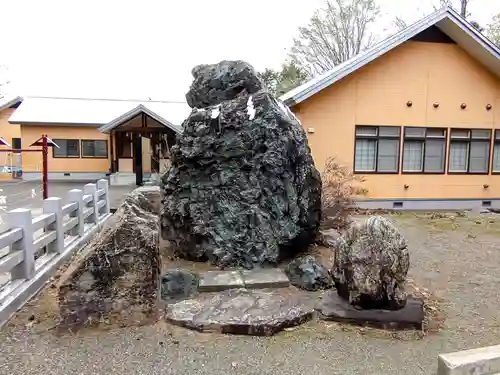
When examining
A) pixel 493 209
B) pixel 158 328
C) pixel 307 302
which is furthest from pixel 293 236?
pixel 493 209

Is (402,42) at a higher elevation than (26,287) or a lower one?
higher

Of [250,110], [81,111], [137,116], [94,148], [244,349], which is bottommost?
[244,349]

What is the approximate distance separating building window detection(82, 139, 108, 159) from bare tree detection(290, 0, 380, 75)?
42.1 feet

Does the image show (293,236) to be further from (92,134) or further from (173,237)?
(92,134)

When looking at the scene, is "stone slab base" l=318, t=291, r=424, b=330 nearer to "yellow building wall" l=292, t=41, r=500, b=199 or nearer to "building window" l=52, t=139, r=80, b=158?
"yellow building wall" l=292, t=41, r=500, b=199

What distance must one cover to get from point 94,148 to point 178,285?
19424mm

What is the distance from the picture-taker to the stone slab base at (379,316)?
12.7 feet

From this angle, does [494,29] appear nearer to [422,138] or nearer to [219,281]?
[422,138]

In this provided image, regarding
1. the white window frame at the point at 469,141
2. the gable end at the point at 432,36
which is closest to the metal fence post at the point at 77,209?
the gable end at the point at 432,36

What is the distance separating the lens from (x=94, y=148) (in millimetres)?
22156

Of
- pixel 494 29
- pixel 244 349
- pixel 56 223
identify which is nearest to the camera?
pixel 244 349

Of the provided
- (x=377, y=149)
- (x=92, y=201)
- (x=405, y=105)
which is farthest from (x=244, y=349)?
(x=405, y=105)

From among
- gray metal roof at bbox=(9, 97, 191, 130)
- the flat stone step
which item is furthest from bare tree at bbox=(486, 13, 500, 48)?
the flat stone step

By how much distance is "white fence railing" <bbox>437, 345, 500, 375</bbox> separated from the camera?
7.70 ft
